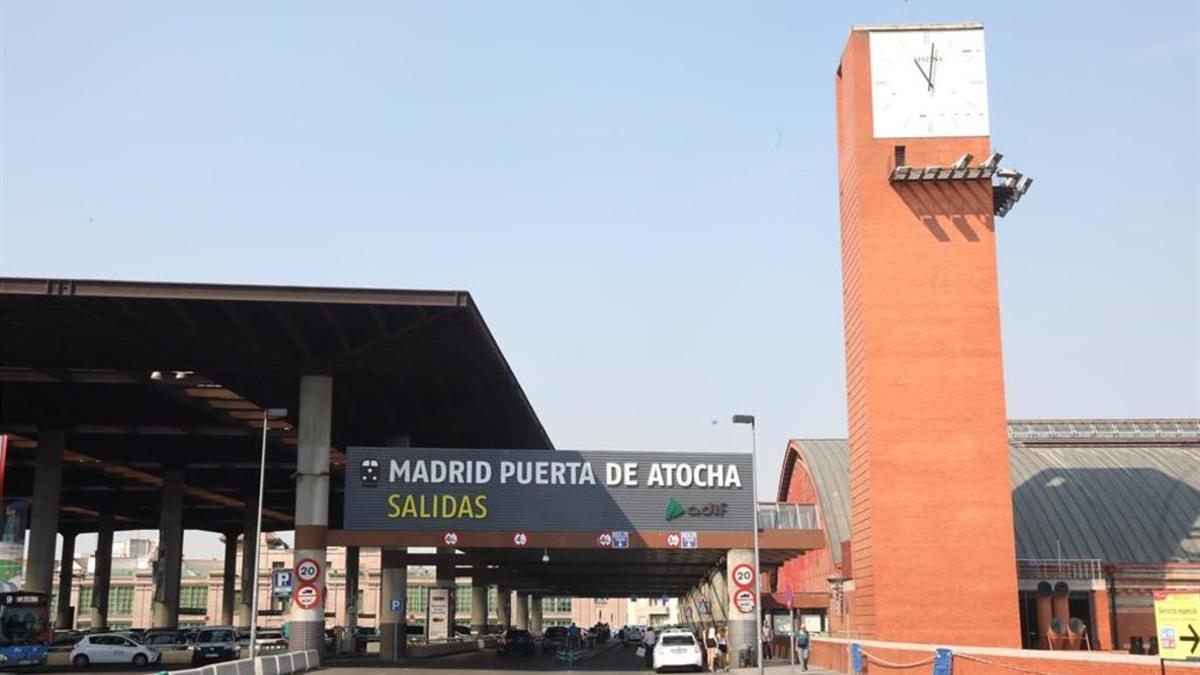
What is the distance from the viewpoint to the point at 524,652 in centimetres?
7062

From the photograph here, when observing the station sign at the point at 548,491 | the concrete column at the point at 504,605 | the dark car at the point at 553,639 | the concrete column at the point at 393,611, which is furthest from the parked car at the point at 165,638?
the concrete column at the point at 504,605

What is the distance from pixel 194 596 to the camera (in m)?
152

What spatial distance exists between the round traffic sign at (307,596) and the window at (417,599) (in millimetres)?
110988

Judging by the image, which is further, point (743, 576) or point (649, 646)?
point (649, 646)

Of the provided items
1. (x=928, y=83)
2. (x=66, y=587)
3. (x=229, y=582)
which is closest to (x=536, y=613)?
(x=229, y=582)

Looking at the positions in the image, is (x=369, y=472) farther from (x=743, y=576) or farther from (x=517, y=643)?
(x=517, y=643)

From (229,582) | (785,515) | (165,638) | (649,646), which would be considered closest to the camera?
(785,515)

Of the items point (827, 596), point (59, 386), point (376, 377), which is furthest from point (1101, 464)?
point (59, 386)

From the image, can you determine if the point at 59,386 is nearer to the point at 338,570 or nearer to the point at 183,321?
the point at 183,321

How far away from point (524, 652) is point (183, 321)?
33135 millimetres

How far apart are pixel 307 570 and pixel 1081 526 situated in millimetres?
37953

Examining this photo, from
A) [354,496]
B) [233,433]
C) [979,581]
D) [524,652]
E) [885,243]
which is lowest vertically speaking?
[524,652]

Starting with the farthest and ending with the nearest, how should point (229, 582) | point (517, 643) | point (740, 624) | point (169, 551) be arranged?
1. point (229, 582)
2. point (169, 551)
3. point (517, 643)
4. point (740, 624)

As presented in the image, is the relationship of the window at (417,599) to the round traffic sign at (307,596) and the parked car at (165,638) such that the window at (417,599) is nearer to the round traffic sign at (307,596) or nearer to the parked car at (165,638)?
the parked car at (165,638)
